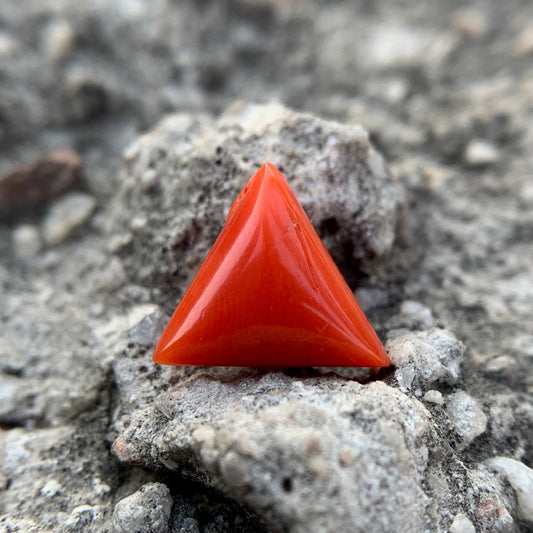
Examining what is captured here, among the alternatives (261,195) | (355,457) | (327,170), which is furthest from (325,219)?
(355,457)

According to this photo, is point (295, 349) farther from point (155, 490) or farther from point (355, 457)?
point (155, 490)

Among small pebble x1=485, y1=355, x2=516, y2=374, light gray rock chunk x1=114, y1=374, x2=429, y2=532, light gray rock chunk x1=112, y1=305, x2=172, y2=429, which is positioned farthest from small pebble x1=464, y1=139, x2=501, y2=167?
light gray rock chunk x1=112, y1=305, x2=172, y2=429

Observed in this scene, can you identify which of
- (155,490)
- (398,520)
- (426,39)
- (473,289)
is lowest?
(155,490)

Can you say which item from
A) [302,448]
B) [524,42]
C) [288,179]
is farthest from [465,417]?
[524,42]

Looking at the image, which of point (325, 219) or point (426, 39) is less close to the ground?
point (426, 39)

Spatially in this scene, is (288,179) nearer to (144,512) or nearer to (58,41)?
(144,512)

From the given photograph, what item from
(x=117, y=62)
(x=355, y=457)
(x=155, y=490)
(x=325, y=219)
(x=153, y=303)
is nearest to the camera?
(x=355, y=457)

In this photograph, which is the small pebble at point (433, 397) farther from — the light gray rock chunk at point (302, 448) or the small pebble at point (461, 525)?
the small pebble at point (461, 525)

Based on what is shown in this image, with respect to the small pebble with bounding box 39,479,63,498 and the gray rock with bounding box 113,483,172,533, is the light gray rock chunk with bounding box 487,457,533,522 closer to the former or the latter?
the gray rock with bounding box 113,483,172,533
